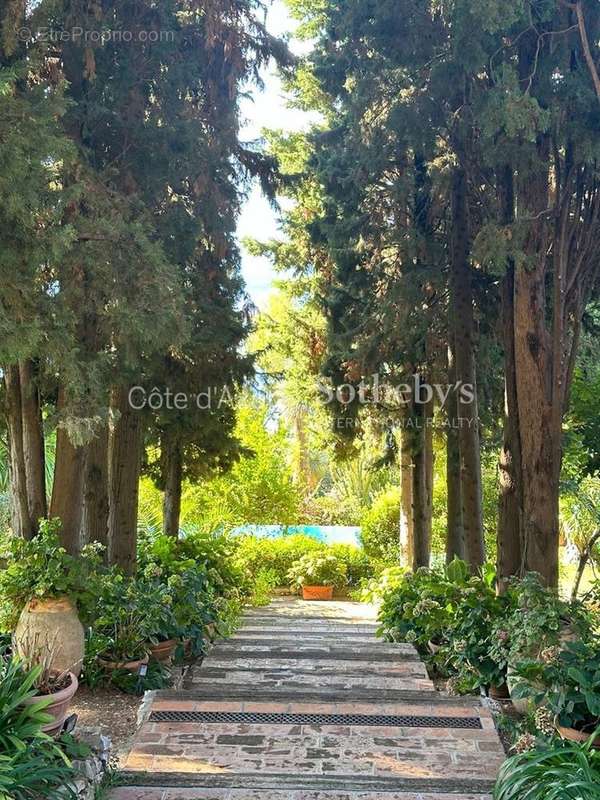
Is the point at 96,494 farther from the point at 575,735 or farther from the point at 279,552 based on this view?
the point at 279,552

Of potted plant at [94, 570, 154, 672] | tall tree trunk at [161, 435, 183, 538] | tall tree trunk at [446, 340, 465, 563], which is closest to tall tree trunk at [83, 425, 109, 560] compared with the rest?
potted plant at [94, 570, 154, 672]

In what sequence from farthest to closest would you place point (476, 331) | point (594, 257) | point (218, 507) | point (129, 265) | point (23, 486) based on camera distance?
point (218, 507) → point (476, 331) → point (594, 257) → point (23, 486) → point (129, 265)

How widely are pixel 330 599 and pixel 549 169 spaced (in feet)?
31.7

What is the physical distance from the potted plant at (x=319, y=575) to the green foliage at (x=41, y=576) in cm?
945

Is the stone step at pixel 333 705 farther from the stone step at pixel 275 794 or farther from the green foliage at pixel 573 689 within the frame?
the stone step at pixel 275 794

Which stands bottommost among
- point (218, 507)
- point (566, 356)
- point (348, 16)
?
point (218, 507)

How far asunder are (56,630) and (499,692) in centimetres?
293

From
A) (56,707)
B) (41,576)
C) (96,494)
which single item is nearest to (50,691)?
(56,707)

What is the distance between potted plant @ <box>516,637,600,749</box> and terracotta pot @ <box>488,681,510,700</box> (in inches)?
51.7

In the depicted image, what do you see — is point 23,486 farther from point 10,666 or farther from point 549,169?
point 549,169

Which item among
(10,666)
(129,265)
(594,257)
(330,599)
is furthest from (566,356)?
(330,599)

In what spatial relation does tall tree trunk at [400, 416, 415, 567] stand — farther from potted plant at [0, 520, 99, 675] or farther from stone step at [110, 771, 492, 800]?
stone step at [110, 771, 492, 800]

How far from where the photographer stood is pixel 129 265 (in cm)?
536

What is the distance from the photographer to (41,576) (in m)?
4.82
